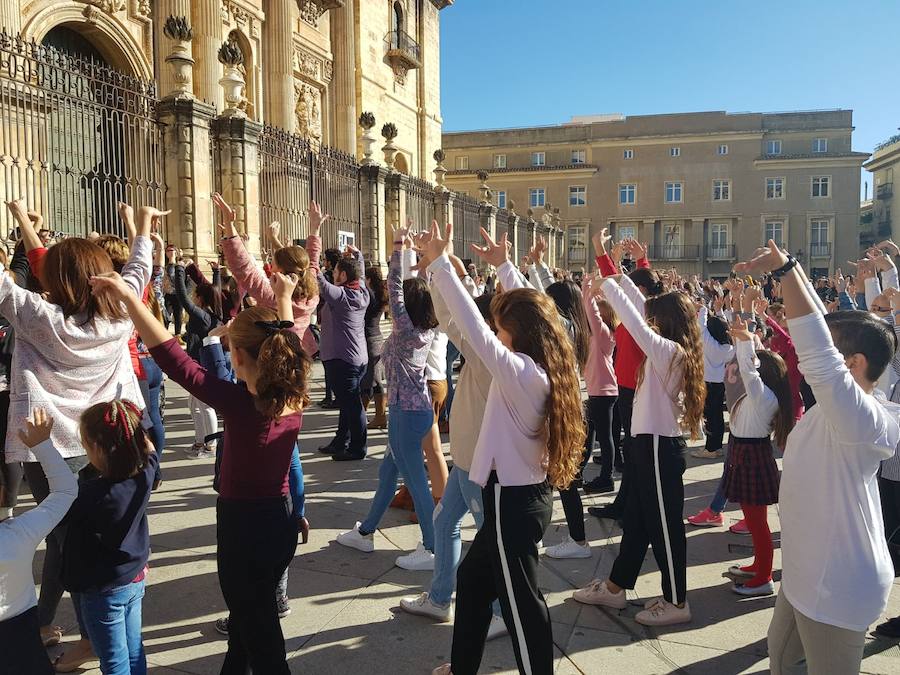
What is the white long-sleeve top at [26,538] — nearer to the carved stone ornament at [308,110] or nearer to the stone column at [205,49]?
the stone column at [205,49]

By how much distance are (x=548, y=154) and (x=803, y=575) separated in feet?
169

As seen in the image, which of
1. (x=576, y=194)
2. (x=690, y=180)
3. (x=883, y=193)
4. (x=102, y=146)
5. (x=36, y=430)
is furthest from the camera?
(x=883, y=193)

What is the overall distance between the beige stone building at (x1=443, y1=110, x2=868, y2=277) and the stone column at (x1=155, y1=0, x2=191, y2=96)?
33.3m

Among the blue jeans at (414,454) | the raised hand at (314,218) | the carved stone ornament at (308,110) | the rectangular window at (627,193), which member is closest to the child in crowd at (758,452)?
the blue jeans at (414,454)

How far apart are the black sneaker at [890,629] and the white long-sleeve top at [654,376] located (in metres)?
1.36

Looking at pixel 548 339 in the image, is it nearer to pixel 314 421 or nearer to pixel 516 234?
pixel 314 421

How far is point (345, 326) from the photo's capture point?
21.7 ft

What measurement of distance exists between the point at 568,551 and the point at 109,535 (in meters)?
2.87

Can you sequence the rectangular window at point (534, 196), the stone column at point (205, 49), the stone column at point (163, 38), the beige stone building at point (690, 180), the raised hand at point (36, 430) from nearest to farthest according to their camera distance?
the raised hand at point (36, 430) < the stone column at point (163, 38) < the stone column at point (205, 49) < the beige stone building at point (690, 180) < the rectangular window at point (534, 196)

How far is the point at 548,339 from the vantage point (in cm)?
276

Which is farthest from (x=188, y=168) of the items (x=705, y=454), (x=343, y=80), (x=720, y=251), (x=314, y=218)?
(x=720, y=251)

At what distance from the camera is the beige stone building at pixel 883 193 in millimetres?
50656

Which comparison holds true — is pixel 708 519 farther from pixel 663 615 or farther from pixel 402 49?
pixel 402 49

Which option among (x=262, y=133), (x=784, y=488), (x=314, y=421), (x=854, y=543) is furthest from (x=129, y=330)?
(x=262, y=133)
